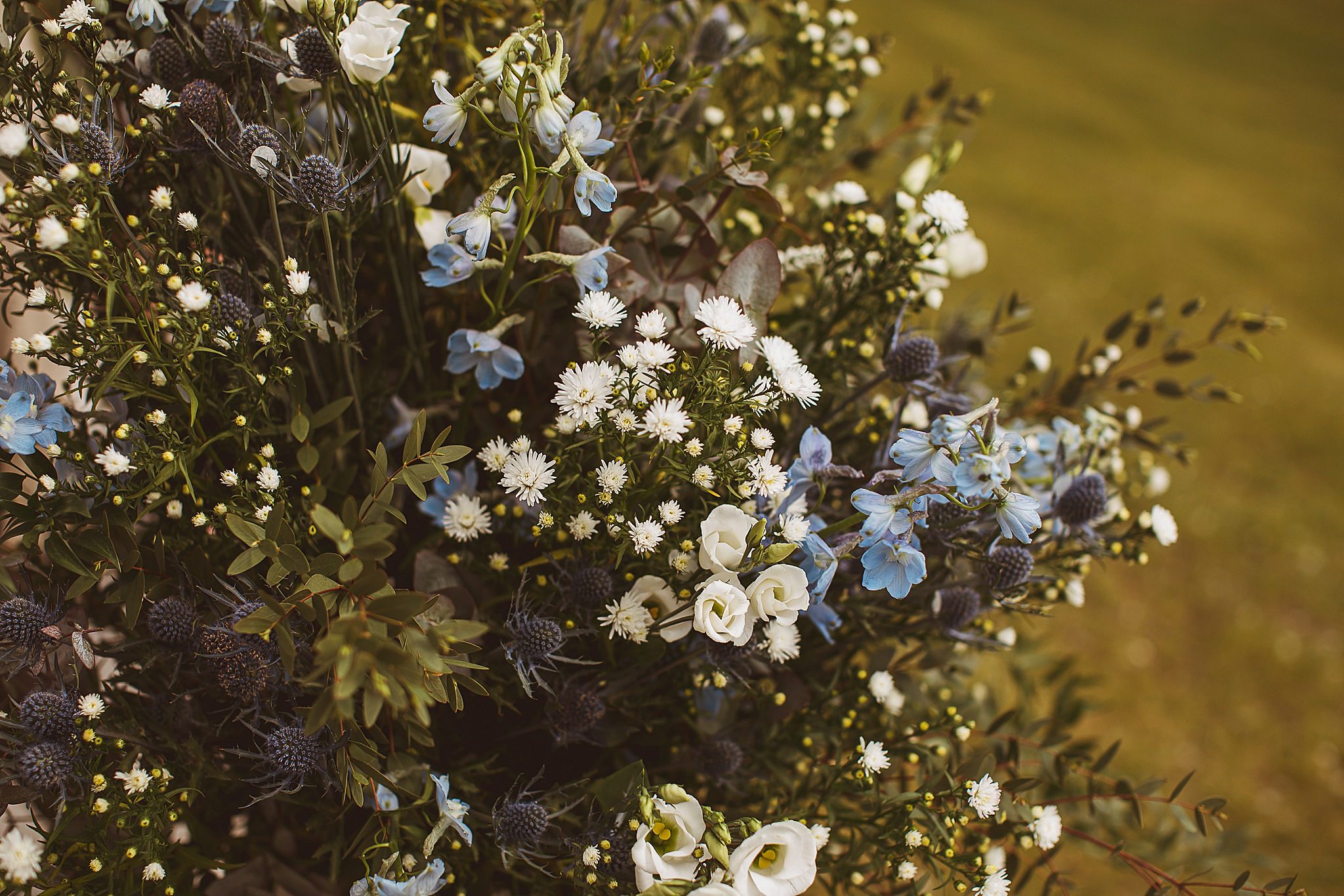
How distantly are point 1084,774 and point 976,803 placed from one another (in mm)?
252

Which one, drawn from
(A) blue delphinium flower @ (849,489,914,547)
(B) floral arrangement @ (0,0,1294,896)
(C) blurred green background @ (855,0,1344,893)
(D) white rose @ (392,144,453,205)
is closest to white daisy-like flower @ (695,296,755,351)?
(B) floral arrangement @ (0,0,1294,896)

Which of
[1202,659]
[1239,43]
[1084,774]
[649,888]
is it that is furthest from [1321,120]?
[649,888]

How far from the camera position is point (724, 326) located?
50 cm

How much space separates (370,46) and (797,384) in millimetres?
296

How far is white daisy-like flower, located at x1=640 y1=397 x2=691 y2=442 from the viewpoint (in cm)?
48

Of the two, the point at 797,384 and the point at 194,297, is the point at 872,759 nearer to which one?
the point at 797,384

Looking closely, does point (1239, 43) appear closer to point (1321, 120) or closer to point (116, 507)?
point (1321, 120)

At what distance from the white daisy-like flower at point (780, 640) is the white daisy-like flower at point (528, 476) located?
149 mm

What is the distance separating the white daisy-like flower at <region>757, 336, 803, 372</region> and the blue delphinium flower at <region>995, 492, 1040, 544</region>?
14cm

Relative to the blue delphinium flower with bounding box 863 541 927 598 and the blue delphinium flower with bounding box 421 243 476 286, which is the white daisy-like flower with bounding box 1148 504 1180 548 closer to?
the blue delphinium flower with bounding box 863 541 927 598

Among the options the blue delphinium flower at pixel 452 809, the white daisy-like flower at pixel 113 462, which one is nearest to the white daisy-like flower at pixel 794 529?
the blue delphinium flower at pixel 452 809

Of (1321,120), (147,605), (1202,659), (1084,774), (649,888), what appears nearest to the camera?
(649,888)


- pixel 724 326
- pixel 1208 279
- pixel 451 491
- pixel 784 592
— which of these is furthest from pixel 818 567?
pixel 1208 279

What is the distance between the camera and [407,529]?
0.64 metres
